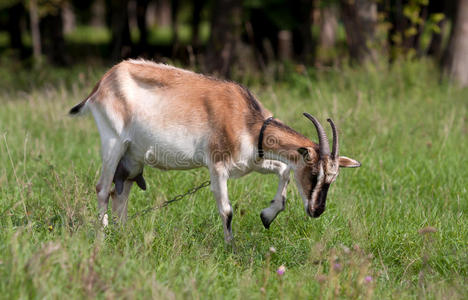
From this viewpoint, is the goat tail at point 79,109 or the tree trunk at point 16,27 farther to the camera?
the tree trunk at point 16,27

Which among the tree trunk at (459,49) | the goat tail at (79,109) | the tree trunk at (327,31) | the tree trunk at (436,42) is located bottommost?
the tree trunk at (327,31)

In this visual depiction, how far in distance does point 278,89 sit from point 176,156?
6.29 meters

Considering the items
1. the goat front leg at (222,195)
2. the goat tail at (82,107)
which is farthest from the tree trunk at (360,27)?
the goat front leg at (222,195)

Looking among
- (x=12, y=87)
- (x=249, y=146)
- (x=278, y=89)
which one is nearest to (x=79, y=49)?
(x=12, y=87)

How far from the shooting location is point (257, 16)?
1717 cm

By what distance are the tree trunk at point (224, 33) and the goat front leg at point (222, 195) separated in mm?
7729

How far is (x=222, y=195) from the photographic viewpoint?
5.02m

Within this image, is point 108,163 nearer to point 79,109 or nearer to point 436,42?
point 79,109

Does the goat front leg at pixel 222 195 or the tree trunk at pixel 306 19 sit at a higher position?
the goat front leg at pixel 222 195

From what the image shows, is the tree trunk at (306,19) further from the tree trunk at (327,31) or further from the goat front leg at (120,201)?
the goat front leg at (120,201)

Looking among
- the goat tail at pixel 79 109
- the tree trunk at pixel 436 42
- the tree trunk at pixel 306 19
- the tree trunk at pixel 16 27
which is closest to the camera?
the goat tail at pixel 79 109

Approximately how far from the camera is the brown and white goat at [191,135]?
16.3 ft

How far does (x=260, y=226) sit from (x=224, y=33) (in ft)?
26.0

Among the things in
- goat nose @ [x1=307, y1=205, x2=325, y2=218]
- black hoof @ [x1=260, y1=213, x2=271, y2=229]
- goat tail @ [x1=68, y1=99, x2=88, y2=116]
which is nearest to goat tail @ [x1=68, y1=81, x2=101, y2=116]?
goat tail @ [x1=68, y1=99, x2=88, y2=116]
